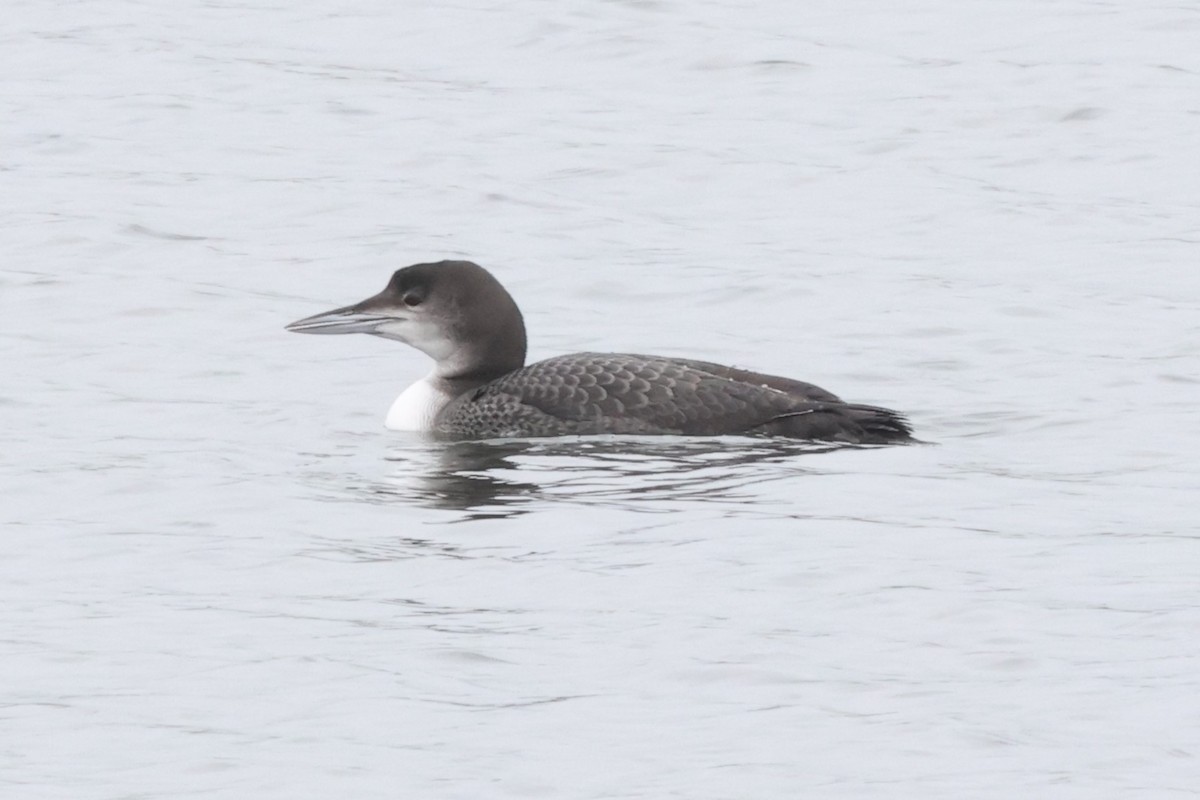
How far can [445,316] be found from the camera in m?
9.97

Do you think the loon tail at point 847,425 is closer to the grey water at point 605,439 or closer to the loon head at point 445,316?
the grey water at point 605,439

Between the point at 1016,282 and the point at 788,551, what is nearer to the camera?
the point at 788,551

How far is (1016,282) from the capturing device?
1249cm

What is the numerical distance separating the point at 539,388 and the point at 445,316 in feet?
2.47

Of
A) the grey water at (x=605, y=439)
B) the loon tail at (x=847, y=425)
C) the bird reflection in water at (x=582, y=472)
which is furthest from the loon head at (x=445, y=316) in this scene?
the loon tail at (x=847, y=425)

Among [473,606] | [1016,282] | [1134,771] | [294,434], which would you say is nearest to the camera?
[1134,771]

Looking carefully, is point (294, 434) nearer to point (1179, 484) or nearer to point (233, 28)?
point (1179, 484)

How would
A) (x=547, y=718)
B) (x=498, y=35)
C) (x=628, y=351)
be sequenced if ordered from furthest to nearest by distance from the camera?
(x=498, y=35) → (x=628, y=351) → (x=547, y=718)

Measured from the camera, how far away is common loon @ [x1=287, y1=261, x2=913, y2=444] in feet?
29.8

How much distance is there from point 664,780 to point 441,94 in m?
12.4

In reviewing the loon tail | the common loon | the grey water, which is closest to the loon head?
the common loon

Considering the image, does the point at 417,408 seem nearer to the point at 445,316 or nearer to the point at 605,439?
the point at 445,316

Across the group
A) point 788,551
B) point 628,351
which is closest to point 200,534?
point 788,551

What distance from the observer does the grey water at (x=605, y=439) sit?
5801 millimetres
